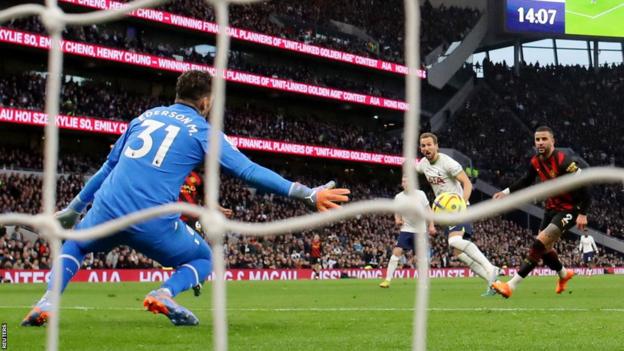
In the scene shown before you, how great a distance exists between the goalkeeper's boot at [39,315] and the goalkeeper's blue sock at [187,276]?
78 centimetres

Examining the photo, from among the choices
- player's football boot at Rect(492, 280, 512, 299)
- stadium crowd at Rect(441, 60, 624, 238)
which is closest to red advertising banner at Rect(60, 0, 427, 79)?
stadium crowd at Rect(441, 60, 624, 238)

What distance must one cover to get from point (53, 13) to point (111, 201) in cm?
193

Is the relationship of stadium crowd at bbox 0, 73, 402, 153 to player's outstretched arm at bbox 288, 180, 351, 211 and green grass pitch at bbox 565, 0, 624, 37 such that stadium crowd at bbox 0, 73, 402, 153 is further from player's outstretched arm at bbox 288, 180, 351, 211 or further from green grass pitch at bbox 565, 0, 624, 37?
player's outstretched arm at bbox 288, 180, 351, 211

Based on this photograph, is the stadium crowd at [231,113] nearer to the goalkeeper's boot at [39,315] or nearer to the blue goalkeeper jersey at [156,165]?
the goalkeeper's boot at [39,315]

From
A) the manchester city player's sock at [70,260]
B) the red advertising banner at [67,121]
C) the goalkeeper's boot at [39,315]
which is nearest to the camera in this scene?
the manchester city player's sock at [70,260]

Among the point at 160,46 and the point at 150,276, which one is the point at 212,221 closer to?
the point at 150,276

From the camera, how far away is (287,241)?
101ft

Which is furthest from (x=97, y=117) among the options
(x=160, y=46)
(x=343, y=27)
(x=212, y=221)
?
(x=212, y=221)

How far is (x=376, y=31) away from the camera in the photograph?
49.5 meters

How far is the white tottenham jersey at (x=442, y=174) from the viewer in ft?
35.7

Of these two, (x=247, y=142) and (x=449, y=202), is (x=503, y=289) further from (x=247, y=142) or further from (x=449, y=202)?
(x=247, y=142)

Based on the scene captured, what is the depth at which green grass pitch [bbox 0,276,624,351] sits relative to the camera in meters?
5.23

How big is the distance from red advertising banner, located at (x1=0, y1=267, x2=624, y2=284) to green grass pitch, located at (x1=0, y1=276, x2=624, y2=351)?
9148 mm

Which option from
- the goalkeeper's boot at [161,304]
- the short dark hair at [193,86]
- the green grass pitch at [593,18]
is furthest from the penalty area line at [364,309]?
the green grass pitch at [593,18]
